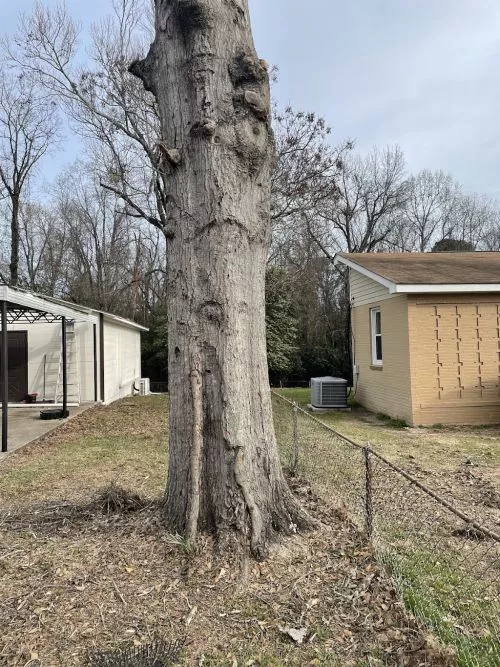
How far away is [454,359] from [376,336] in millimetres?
2562

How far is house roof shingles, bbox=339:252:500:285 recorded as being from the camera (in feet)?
33.7

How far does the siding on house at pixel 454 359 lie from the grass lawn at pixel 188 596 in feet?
21.8

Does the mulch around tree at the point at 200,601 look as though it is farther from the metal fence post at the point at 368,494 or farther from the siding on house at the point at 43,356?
the siding on house at the point at 43,356

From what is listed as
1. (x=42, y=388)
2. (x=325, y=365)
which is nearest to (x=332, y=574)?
(x=42, y=388)

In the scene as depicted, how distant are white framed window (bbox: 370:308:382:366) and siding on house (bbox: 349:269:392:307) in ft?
1.19

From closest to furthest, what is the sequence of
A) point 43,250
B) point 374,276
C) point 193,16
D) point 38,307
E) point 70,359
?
point 193,16 → point 38,307 → point 374,276 → point 70,359 → point 43,250

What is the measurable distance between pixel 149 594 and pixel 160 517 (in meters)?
0.71

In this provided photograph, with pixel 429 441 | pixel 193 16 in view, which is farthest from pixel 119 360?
pixel 193 16

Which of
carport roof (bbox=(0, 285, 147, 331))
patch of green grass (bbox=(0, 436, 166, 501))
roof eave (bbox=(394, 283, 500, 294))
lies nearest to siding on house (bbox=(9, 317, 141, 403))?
carport roof (bbox=(0, 285, 147, 331))

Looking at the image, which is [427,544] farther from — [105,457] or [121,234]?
[121,234]

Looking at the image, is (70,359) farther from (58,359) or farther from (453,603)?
(453,603)

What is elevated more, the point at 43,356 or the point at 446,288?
the point at 446,288

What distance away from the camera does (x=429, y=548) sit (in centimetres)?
381

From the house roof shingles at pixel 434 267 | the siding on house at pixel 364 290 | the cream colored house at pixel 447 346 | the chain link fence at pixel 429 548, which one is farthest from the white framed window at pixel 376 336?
the chain link fence at pixel 429 548
